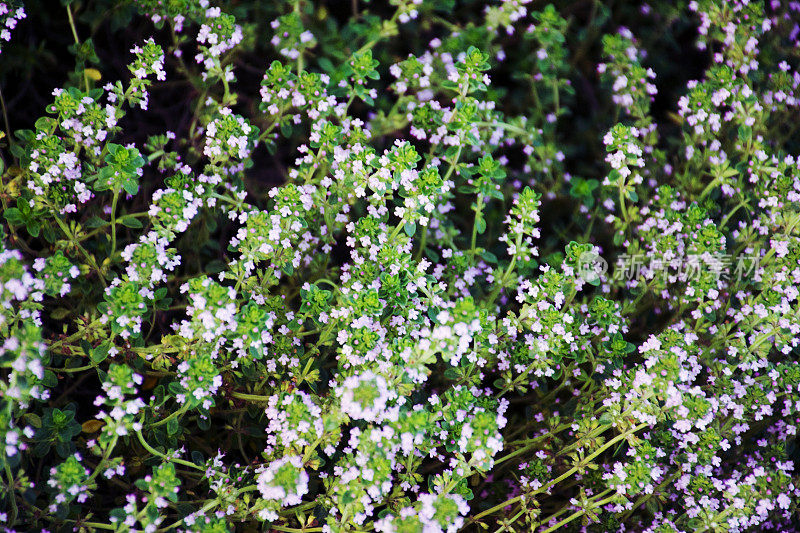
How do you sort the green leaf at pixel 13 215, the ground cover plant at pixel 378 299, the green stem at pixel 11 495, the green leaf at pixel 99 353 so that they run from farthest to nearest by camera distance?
the green leaf at pixel 13 215
the green leaf at pixel 99 353
the ground cover plant at pixel 378 299
the green stem at pixel 11 495

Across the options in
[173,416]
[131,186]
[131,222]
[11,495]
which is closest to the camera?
[11,495]

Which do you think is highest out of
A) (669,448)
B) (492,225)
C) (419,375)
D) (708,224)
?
(492,225)

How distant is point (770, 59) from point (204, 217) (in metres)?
3.12

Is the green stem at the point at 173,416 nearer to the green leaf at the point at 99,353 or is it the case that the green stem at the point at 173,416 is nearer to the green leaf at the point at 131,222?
the green leaf at the point at 99,353

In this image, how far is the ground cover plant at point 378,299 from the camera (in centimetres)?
226

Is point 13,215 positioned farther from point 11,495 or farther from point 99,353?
point 11,495

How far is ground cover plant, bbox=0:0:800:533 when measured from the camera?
7.40 feet

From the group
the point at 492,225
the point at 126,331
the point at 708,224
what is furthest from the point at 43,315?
the point at 708,224

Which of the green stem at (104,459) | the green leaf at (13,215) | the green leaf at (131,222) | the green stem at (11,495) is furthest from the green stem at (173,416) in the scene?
the green leaf at (13,215)

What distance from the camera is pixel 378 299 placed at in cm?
238

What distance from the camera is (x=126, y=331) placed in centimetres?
234

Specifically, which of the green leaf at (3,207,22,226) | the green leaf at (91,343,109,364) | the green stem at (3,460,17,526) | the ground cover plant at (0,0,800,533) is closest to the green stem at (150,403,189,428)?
the ground cover plant at (0,0,800,533)

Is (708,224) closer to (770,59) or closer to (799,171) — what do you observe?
(799,171)

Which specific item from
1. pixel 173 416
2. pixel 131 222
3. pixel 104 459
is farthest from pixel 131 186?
pixel 104 459
